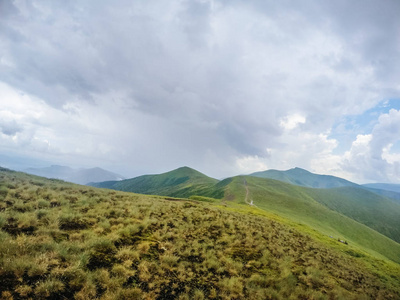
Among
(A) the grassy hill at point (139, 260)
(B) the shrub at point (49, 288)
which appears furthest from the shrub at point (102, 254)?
(B) the shrub at point (49, 288)

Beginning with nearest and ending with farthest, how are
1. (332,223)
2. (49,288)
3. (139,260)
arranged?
(49,288) < (139,260) < (332,223)

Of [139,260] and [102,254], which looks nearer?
[102,254]

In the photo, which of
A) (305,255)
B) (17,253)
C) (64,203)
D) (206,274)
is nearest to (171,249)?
(206,274)

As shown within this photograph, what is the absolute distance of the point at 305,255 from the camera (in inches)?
757

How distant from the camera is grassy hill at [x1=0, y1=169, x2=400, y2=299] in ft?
25.2

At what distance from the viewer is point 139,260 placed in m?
10.7

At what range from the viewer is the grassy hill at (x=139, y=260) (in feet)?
25.2

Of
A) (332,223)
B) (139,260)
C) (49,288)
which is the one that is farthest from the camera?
(332,223)

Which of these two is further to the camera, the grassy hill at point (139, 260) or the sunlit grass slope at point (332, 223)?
the sunlit grass slope at point (332, 223)

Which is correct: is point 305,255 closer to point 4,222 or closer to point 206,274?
point 206,274

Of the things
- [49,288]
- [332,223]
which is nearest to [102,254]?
[49,288]

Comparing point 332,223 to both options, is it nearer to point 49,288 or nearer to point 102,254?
point 102,254

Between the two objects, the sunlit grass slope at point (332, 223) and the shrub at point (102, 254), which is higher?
the shrub at point (102, 254)

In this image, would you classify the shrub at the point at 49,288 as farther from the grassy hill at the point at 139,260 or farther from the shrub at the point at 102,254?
the shrub at the point at 102,254
